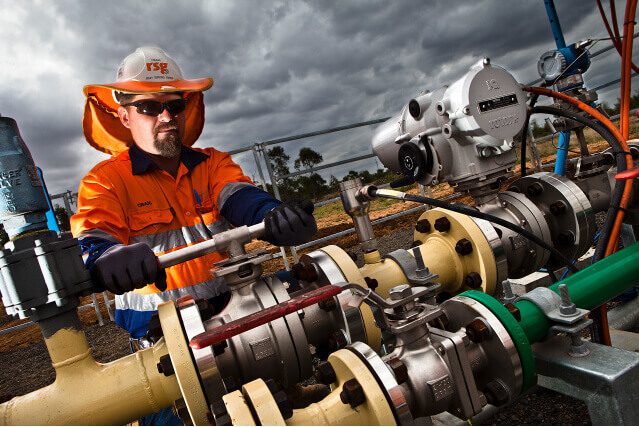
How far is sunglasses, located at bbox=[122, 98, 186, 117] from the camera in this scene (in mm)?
1693

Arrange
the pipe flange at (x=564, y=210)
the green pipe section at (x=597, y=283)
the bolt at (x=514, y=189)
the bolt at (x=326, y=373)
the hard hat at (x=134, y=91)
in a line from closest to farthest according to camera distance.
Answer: the bolt at (x=326, y=373), the green pipe section at (x=597, y=283), the pipe flange at (x=564, y=210), the bolt at (x=514, y=189), the hard hat at (x=134, y=91)

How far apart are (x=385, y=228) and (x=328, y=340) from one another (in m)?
5.76

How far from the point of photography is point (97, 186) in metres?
1.60

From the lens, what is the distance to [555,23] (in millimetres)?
2164

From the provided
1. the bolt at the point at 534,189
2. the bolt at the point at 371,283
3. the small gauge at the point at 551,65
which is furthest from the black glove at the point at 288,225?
the small gauge at the point at 551,65

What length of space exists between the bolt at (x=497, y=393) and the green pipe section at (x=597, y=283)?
0.15 meters

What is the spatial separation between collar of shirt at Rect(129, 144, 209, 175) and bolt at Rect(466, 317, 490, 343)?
1367 millimetres

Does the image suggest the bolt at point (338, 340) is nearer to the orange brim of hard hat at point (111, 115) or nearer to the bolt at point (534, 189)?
the bolt at point (534, 189)

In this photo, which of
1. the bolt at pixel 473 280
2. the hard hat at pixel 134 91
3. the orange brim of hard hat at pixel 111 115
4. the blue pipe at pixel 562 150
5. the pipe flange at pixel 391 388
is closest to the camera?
the pipe flange at pixel 391 388

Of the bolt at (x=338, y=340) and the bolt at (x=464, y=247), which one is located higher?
the bolt at (x=464, y=247)

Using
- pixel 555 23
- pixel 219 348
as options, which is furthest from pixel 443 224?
pixel 555 23

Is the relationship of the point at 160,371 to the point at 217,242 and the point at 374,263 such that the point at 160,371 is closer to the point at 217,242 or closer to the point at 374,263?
the point at 217,242

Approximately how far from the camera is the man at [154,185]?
1.57 metres

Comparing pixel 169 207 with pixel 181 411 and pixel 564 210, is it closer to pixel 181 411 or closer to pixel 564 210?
pixel 181 411
